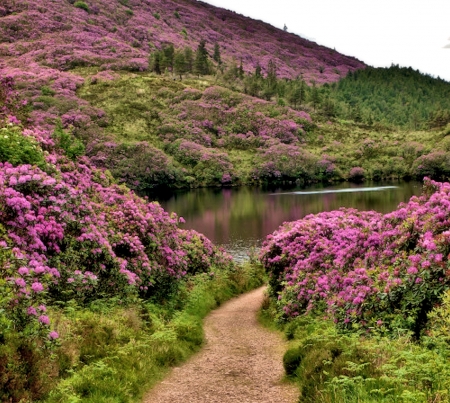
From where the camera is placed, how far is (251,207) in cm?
6862

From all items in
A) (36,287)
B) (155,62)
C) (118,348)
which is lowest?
(118,348)

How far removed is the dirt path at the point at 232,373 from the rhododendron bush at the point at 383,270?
2.01 meters

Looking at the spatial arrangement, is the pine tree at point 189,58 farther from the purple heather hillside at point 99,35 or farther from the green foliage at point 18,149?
the green foliage at point 18,149

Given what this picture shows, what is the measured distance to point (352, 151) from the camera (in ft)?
384

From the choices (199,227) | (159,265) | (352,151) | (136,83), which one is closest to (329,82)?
(352,151)

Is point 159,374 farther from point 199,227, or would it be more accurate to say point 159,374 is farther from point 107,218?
point 199,227

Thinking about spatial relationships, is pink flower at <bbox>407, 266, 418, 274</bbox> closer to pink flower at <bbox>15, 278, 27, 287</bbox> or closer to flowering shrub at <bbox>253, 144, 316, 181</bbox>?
pink flower at <bbox>15, 278, 27, 287</bbox>

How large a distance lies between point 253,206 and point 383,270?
57682mm

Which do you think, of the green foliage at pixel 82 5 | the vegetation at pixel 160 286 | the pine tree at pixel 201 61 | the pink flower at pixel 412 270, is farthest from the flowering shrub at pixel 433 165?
the green foliage at pixel 82 5

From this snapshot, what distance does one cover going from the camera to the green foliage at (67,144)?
18375 mm

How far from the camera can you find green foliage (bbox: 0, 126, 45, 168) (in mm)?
13969

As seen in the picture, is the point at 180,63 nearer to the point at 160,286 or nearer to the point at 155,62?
the point at 155,62

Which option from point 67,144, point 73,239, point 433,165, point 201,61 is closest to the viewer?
point 73,239

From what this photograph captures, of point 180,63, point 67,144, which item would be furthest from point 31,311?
point 180,63
